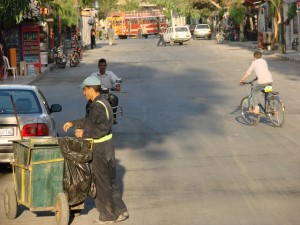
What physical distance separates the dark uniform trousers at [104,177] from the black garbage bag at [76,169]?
3.1 inches

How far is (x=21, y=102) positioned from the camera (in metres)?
13.9

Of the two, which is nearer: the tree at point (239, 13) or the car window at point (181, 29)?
the tree at point (239, 13)

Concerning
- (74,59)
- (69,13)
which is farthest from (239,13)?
(74,59)

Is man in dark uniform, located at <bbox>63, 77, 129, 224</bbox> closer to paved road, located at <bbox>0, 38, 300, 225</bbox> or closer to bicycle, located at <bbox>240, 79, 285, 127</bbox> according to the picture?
paved road, located at <bbox>0, 38, 300, 225</bbox>

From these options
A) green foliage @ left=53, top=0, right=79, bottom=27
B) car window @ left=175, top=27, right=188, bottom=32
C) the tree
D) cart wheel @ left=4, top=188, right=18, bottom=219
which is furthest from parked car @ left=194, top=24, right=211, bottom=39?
cart wheel @ left=4, top=188, right=18, bottom=219

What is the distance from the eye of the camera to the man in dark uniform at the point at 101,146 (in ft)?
32.5

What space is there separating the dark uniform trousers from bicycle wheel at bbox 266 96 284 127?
9.69m

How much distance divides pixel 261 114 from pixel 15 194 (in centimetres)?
1010

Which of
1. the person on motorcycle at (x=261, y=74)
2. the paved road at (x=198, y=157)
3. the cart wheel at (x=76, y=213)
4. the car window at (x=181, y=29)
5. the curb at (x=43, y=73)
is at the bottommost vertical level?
the curb at (x=43, y=73)

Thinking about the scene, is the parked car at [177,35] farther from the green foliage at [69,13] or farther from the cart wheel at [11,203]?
the cart wheel at [11,203]

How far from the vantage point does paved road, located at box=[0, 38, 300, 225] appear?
35.1 feet

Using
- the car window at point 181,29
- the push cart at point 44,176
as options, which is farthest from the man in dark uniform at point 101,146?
the car window at point 181,29

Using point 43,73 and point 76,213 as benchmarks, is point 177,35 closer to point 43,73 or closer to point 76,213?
point 43,73

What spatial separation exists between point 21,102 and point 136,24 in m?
96.8
